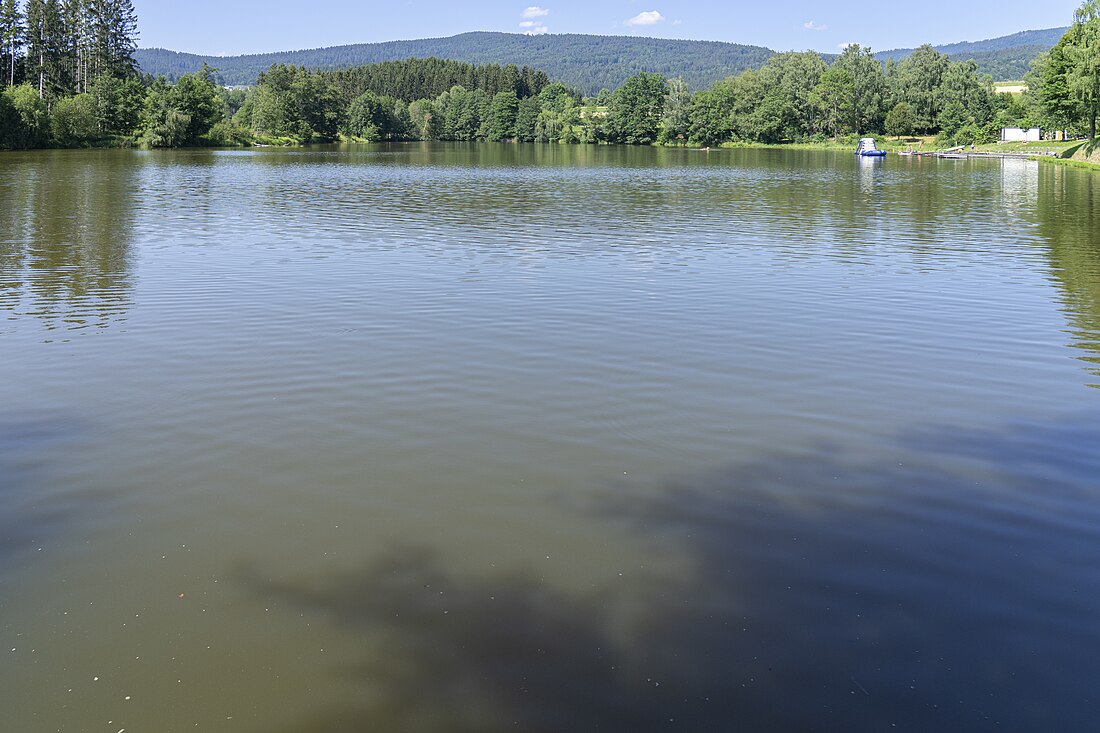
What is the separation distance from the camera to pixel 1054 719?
4.80 metres

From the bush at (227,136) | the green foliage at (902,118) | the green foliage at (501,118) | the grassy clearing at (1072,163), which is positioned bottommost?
the grassy clearing at (1072,163)

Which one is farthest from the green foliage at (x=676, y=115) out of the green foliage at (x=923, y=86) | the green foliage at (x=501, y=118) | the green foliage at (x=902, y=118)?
the green foliage at (x=501, y=118)

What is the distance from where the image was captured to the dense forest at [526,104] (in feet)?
287

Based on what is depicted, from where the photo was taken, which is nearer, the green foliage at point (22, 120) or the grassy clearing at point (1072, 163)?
the grassy clearing at point (1072, 163)

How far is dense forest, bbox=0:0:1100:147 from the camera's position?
87.4 meters

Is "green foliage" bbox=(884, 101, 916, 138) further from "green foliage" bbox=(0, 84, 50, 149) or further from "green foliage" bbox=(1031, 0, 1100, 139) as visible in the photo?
"green foliage" bbox=(0, 84, 50, 149)

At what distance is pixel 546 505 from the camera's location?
289 inches

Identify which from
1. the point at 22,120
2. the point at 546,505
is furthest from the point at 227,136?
the point at 546,505

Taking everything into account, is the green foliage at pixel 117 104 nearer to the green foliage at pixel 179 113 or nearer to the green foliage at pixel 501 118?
the green foliage at pixel 179 113

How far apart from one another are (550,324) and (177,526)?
25.5 feet

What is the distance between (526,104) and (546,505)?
171m

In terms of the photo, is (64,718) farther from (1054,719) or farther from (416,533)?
(1054,719)

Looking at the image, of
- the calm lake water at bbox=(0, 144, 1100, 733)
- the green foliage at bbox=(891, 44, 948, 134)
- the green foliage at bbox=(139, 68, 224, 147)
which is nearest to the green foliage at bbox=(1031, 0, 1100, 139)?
the green foliage at bbox=(891, 44, 948, 134)

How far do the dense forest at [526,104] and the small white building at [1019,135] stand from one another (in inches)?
47.5
